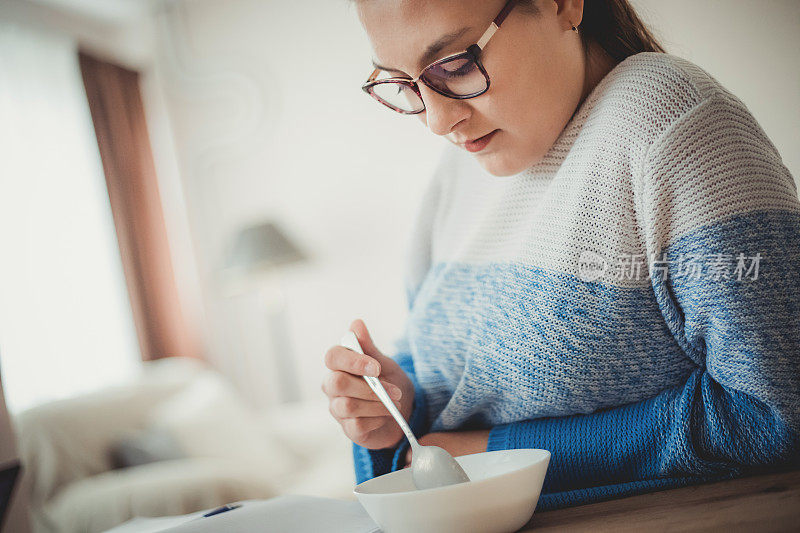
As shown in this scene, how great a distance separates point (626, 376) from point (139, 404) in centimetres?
248

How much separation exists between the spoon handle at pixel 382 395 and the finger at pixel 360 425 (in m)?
0.05

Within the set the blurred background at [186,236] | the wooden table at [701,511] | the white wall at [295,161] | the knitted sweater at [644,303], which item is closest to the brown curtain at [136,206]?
the blurred background at [186,236]

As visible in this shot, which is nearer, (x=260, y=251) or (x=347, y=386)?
(x=347, y=386)

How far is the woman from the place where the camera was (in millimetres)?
554

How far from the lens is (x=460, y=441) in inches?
29.4

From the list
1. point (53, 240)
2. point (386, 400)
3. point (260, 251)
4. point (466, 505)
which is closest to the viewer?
point (466, 505)

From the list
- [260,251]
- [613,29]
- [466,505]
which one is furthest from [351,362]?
[260,251]

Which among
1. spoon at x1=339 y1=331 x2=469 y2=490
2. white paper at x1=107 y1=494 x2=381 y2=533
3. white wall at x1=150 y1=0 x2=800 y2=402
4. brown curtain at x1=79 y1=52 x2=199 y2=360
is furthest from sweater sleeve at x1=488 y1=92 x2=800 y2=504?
brown curtain at x1=79 y1=52 x2=199 y2=360

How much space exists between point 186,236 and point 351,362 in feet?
10.8

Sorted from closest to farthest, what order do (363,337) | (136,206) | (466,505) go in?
(466,505) → (363,337) → (136,206)

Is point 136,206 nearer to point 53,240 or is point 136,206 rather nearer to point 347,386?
point 53,240

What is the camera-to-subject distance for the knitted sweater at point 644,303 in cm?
55

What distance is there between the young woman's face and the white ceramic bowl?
38cm

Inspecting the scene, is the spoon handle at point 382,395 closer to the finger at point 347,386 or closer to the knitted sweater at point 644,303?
the finger at point 347,386
